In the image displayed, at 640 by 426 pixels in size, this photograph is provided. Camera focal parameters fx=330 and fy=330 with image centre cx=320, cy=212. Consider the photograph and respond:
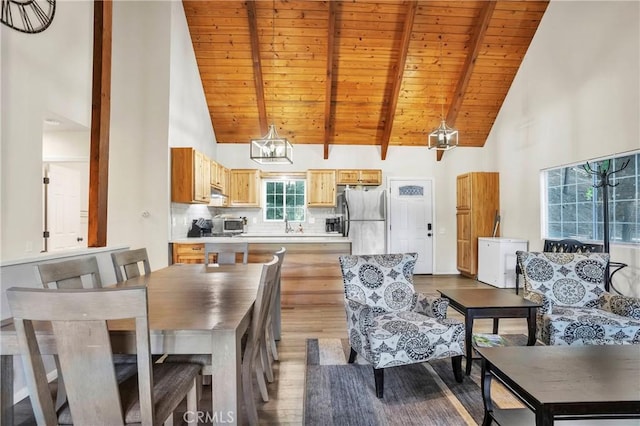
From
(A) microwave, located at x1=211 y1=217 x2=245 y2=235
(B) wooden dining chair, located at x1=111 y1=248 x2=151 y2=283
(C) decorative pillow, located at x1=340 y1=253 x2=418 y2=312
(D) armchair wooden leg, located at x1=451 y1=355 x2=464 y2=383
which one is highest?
(A) microwave, located at x1=211 y1=217 x2=245 y2=235

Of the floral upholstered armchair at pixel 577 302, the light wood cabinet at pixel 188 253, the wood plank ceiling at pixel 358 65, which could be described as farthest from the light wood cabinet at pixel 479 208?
the light wood cabinet at pixel 188 253

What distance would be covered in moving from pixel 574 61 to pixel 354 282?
454cm

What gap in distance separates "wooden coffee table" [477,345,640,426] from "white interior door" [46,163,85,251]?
5.22 meters

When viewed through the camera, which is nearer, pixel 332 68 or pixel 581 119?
pixel 581 119

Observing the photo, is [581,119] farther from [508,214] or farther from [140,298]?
[140,298]

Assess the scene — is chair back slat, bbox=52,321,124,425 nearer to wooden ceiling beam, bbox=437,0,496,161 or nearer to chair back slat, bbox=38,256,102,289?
chair back slat, bbox=38,256,102,289

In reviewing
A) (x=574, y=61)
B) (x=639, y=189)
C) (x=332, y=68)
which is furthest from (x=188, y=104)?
(x=639, y=189)

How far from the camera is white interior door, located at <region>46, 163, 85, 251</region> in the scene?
4434 millimetres

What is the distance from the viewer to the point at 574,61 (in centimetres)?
454

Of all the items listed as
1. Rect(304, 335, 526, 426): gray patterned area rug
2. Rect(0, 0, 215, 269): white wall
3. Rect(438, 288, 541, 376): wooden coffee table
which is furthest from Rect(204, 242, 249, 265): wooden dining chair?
Rect(438, 288, 541, 376): wooden coffee table

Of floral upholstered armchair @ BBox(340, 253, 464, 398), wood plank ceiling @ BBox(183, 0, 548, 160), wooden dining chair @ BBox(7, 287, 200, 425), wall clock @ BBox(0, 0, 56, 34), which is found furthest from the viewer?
wood plank ceiling @ BBox(183, 0, 548, 160)

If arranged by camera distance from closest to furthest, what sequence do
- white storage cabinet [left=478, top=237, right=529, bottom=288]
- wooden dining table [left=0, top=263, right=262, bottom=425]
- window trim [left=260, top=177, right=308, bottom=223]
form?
wooden dining table [left=0, top=263, right=262, bottom=425] → white storage cabinet [left=478, top=237, right=529, bottom=288] → window trim [left=260, top=177, right=308, bottom=223]

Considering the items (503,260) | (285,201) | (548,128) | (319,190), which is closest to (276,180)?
(285,201)

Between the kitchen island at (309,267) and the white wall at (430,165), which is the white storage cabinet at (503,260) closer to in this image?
the white wall at (430,165)
